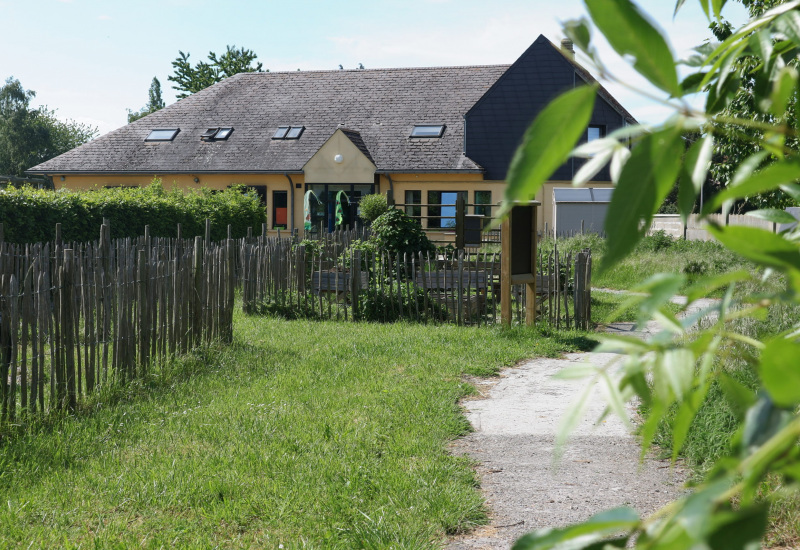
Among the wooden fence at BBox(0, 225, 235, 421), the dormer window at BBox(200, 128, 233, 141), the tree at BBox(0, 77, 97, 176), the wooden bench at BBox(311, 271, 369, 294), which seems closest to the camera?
the wooden fence at BBox(0, 225, 235, 421)

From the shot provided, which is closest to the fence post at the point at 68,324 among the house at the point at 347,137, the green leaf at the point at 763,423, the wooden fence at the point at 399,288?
the wooden fence at the point at 399,288

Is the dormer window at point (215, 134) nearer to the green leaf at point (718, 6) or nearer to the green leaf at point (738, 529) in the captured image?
the green leaf at point (718, 6)

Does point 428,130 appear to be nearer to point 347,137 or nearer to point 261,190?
point 347,137

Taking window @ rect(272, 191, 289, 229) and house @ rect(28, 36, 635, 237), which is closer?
house @ rect(28, 36, 635, 237)

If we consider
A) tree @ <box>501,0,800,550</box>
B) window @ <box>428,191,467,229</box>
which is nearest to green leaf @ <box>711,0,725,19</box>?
tree @ <box>501,0,800,550</box>

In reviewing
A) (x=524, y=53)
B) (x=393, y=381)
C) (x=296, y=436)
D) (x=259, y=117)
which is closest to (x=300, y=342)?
(x=393, y=381)

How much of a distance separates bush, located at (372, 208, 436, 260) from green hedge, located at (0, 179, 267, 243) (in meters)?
6.77

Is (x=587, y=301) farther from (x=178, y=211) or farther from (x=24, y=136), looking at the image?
(x=24, y=136)

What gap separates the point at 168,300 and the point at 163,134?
2594 cm

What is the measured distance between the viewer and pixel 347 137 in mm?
28500

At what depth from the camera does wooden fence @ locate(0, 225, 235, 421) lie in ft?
19.5

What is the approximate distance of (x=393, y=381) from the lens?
7566 millimetres

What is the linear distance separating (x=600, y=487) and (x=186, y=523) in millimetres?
2475

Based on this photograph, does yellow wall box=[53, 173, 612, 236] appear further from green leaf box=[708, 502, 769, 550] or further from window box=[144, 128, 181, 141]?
green leaf box=[708, 502, 769, 550]
